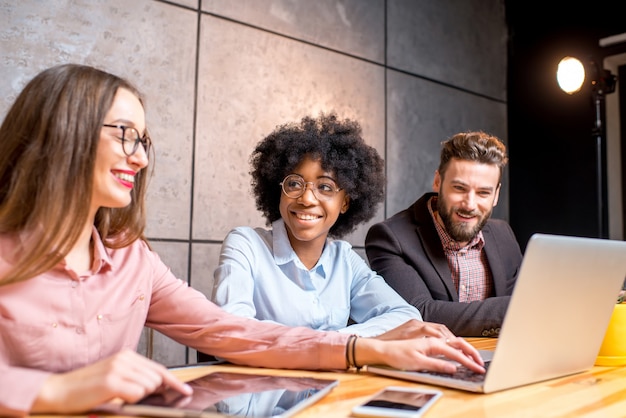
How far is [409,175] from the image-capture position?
463 centimetres

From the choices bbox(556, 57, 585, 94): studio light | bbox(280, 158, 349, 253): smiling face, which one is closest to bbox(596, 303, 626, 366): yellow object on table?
bbox(280, 158, 349, 253): smiling face

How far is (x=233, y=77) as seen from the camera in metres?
3.59

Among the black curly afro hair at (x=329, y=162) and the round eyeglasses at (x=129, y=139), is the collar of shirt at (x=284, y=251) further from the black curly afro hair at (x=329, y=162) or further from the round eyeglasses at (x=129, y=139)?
the round eyeglasses at (x=129, y=139)

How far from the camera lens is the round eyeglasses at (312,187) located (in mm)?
1991

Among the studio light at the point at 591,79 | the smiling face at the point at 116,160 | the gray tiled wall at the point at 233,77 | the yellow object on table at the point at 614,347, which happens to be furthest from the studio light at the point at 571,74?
the smiling face at the point at 116,160

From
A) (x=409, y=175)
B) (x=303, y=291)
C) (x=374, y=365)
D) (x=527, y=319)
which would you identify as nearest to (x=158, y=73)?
(x=303, y=291)

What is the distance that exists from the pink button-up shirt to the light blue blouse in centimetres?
32

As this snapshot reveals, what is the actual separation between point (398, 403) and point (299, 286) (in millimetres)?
1059

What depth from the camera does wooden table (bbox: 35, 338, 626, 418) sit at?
0.95 m

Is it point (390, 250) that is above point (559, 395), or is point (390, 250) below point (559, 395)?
above

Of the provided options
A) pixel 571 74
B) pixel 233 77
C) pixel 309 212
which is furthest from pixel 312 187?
pixel 571 74

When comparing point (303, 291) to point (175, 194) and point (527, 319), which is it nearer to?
point (527, 319)

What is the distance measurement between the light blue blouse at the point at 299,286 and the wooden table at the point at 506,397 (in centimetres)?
53

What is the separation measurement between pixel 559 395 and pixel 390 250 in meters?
1.42
